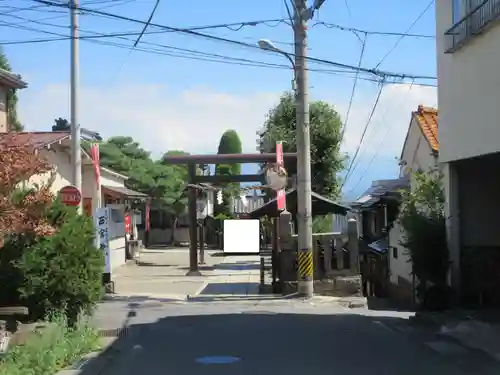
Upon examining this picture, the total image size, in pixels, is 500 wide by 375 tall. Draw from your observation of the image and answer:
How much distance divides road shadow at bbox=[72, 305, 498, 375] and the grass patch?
0.33 meters

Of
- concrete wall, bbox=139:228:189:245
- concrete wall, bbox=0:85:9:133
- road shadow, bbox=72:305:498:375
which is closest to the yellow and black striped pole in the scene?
road shadow, bbox=72:305:498:375

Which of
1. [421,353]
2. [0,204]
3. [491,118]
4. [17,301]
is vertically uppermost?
[491,118]

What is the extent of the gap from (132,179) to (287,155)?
22.9 metres

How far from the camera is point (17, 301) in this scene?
444 inches

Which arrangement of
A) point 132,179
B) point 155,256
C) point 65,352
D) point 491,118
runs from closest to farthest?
point 65,352
point 491,118
point 155,256
point 132,179

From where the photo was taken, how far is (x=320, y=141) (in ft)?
130

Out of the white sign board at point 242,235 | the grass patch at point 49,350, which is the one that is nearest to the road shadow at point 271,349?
the grass patch at point 49,350

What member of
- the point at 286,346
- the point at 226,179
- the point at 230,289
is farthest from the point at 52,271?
the point at 226,179

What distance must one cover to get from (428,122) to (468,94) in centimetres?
1138

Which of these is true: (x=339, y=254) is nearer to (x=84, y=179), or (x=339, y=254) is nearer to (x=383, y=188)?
(x=383, y=188)

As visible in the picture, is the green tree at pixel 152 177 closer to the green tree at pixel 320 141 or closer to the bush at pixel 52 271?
the green tree at pixel 320 141

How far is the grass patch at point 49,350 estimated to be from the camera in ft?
29.2

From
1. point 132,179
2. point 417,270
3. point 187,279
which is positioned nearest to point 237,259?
point 132,179

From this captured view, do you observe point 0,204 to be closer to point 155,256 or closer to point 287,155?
point 287,155
